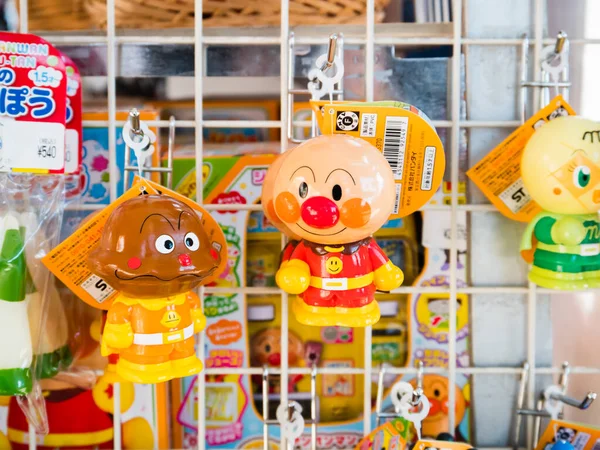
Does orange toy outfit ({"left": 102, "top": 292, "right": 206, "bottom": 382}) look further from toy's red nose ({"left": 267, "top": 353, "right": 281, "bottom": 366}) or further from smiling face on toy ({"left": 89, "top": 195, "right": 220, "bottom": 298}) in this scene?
toy's red nose ({"left": 267, "top": 353, "right": 281, "bottom": 366})

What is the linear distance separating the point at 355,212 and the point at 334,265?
0.30 ft

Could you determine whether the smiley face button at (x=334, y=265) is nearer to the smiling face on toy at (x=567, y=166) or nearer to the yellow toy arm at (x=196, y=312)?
the yellow toy arm at (x=196, y=312)

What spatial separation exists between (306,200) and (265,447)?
46 cm

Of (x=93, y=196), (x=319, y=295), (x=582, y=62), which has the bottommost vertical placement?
(x=319, y=295)

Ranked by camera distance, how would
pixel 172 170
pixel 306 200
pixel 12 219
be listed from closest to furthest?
pixel 306 200 < pixel 12 219 < pixel 172 170

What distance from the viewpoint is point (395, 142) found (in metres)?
0.85

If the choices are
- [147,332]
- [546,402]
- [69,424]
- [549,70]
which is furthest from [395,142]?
[69,424]

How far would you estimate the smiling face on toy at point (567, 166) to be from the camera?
83 cm

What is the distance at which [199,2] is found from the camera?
37.6 inches

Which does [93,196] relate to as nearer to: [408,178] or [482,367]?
[408,178]

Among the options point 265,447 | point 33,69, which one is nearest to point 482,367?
point 265,447

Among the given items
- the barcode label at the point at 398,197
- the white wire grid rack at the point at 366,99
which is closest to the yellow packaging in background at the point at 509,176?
the white wire grid rack at the point at 366,99

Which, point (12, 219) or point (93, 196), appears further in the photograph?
point (93, 196)

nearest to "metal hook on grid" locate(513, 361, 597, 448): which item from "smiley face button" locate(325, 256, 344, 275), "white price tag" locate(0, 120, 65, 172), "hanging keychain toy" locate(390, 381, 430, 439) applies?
"hanging keychain toy" locate(390, 381, 430, 439)
